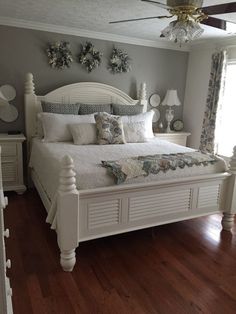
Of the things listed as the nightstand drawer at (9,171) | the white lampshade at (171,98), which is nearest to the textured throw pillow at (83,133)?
the nightstand drawer at (9,171)

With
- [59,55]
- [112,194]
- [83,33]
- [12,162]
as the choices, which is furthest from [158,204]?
[83,33]

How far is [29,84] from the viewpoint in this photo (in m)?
3.62

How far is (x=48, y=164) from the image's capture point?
101 inches

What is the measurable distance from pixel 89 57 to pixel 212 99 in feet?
6.78

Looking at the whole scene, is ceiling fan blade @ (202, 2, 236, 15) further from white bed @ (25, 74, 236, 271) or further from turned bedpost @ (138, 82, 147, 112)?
turned bedpost @ (138, 82, 147, 112)

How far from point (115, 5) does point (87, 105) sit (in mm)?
1456

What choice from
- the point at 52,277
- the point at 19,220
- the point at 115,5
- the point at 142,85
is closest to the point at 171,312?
the point at 52,277

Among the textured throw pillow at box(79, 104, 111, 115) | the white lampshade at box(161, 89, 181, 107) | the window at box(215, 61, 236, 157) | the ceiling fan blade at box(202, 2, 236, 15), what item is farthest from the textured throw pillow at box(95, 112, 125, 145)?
the window at box(215, 61, 236, 157)

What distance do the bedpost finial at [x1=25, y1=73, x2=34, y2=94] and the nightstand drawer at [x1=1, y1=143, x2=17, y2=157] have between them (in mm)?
793

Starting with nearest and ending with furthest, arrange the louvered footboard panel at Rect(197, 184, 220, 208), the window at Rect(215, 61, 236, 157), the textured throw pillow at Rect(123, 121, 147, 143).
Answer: the louvered footboard panel at Rect(197, 184, 220, 208) < the textured throw pillow at Rect(123, 121, 147, 143) < the window at Rect(215, 61, 236, 157)

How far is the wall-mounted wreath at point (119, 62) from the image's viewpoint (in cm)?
413

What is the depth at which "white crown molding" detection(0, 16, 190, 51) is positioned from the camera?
3.45 m

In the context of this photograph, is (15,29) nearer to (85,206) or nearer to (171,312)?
(85,206)

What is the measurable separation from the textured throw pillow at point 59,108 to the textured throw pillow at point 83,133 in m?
0.36
